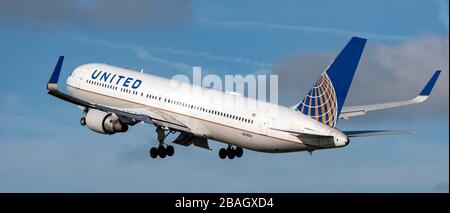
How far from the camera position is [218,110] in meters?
77.0

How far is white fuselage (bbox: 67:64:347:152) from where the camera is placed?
72.8 meters

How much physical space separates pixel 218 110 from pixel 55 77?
11.0 metres

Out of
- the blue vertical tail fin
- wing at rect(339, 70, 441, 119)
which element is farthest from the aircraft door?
wing at rect(339, 70, 441, 119)

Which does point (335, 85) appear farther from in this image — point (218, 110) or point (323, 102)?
point (218, 110)

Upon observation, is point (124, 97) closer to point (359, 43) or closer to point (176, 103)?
point (176, 103)

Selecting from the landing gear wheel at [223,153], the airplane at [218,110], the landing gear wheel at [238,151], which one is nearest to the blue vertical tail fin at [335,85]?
the airplane at [218,110]

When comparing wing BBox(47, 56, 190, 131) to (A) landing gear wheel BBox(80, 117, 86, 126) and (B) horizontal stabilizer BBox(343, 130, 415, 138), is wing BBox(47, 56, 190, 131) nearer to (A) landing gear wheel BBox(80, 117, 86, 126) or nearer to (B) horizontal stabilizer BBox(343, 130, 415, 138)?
(A) landing gear wheel BBox(80, 117, 86, 126)

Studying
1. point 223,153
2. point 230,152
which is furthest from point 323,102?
point 223,153

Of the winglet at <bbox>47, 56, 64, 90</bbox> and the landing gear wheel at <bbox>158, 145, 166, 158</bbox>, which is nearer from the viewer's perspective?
the winglet at <bbox>47, 56, 64, 90</bbox>

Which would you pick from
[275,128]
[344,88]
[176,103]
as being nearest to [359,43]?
[344,88]

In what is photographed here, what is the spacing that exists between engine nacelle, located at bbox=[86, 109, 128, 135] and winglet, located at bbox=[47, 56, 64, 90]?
5.63 metres

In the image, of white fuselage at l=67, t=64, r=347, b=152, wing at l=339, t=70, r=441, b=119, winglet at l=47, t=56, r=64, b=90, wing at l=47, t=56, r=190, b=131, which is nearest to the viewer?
white fuselage at l=67, t=64, r=347, b=152
